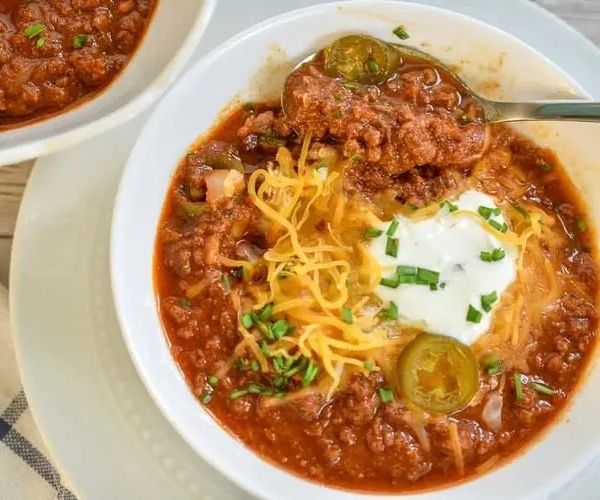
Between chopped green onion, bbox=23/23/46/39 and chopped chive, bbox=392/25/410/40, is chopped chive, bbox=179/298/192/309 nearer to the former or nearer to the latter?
chopped green onion, bbox=23/23/46/39

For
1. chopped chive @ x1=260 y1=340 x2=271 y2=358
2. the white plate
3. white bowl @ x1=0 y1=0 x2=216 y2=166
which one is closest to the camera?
white bowl @ x1=0 y1=0 x2=216 y2=166

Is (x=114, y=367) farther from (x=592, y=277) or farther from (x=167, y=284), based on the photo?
(x=592, y=277)

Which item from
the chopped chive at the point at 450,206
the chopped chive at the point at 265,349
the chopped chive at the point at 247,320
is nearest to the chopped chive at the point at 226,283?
the chopped chive at the point at 247,320

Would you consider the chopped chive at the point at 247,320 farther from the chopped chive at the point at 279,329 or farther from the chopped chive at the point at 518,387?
the chopped chive at the point at 518,387

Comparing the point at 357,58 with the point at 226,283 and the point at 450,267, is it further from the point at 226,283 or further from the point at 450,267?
the point at 226,283

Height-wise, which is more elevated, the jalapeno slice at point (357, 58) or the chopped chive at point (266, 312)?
the jalapeno slice at point (357, 58)

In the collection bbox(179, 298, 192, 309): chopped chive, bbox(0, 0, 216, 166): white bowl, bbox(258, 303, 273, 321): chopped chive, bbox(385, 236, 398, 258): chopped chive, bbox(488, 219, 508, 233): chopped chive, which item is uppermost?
bbox(0, 0, 216, 166): white bowl

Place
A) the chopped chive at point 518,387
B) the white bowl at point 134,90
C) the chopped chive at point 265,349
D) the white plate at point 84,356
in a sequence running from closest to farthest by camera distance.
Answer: the white bowl at point 134,90, the chopped chive at point 265,349, the chopped chive at point 518,387, the white plate at point 84,356

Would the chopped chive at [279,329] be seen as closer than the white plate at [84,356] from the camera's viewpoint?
Yes

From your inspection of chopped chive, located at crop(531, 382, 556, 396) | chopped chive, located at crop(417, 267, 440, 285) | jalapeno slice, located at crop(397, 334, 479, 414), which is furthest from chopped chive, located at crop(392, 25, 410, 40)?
chopped chive, located at crop(531, 382, 556, 396)
